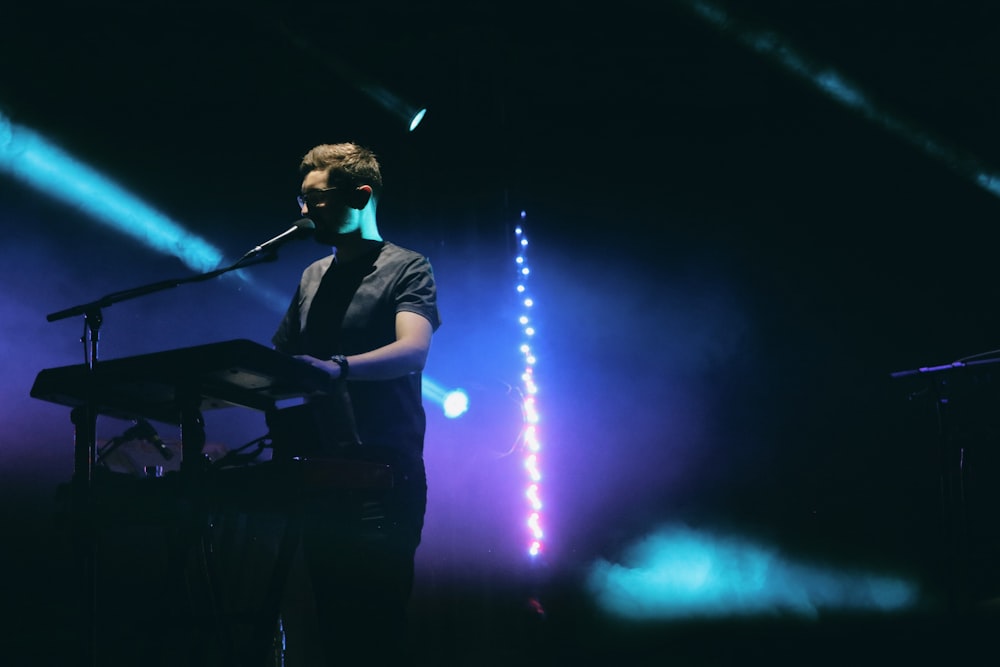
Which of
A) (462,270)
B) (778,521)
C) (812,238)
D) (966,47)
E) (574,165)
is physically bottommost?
(778,521)

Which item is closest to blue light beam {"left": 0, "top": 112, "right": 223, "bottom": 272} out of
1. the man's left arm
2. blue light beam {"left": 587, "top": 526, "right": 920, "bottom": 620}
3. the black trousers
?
the man's left arm

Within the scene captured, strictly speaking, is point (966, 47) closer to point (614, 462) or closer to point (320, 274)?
point (614, 462)

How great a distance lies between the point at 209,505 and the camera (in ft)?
5.56

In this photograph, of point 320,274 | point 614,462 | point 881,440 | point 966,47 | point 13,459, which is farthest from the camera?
point 614,462

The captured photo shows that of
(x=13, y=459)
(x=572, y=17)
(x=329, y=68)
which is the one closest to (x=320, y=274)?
(x=13, y=459)

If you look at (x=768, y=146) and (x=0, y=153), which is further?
(x=768, y=146)

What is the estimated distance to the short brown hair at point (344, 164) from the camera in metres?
2.29

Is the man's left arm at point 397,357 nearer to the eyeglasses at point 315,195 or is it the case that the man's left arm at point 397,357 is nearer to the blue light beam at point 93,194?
the eyeglasses at point 315,195

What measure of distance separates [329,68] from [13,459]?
8.56 ft

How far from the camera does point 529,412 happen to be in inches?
186

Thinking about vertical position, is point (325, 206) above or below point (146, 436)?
above

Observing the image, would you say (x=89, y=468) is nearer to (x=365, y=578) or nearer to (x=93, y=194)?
(x=365, y=578)

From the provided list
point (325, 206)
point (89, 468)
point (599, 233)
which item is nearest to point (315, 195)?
Result: point (325, 206)

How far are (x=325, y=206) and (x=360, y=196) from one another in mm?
107
